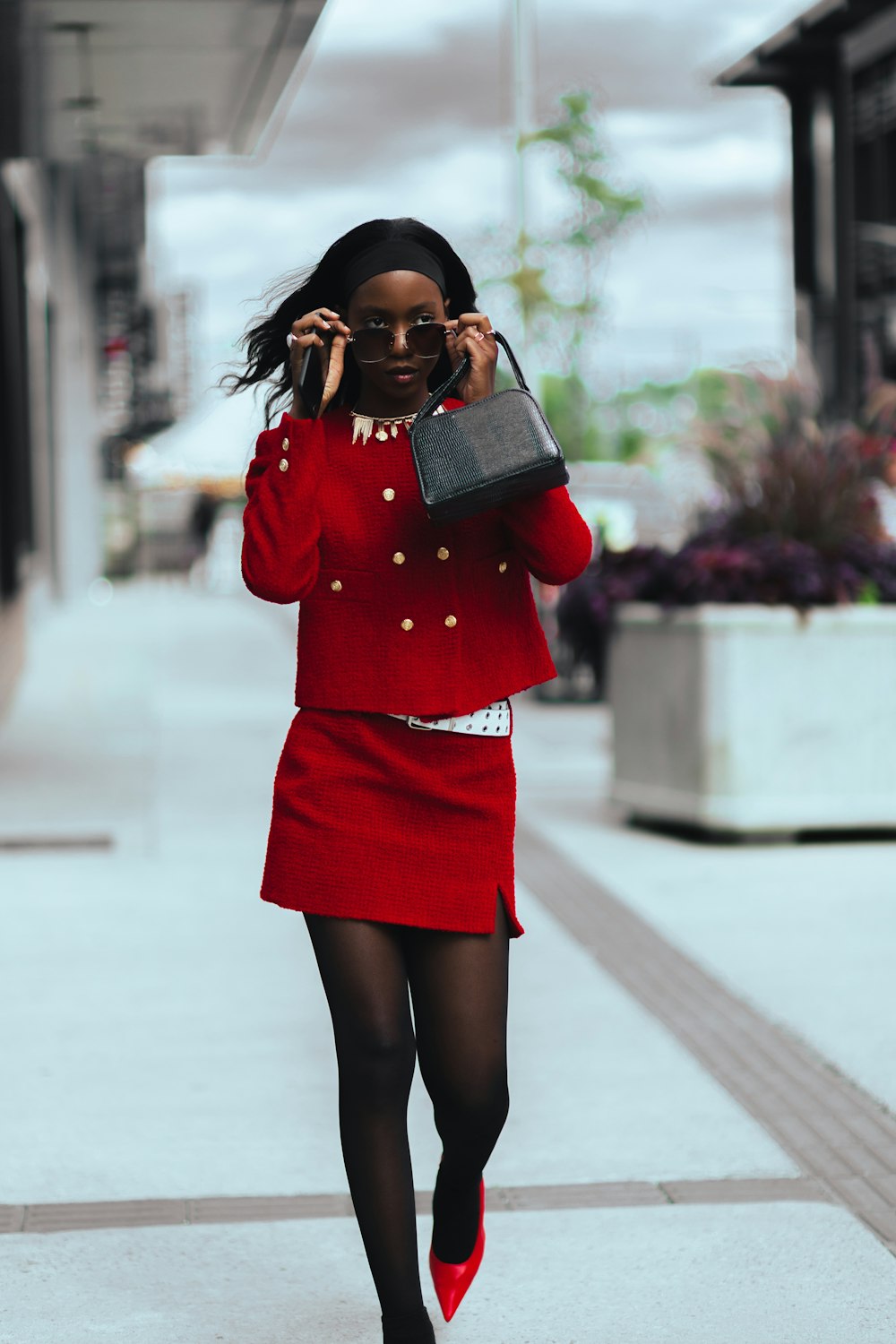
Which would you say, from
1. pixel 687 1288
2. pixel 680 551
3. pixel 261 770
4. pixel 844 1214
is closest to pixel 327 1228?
pixel 687 1288

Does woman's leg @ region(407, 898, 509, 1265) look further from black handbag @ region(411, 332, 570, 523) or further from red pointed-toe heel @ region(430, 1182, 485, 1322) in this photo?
black handbag @ region(411, 332, 570, 523)

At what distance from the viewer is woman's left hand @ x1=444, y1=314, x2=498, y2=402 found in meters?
2.85

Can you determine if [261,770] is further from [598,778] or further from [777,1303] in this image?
[777,1303]

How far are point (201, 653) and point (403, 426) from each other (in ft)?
53.8

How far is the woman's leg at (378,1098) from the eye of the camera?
2.77 m

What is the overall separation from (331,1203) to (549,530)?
1.58 m

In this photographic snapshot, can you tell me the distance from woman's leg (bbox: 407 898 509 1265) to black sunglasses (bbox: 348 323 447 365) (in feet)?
2.70

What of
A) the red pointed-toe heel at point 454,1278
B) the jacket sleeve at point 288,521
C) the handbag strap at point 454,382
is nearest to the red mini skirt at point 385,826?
the jacket sleeve at point 288,521

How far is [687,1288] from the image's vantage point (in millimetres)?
3312

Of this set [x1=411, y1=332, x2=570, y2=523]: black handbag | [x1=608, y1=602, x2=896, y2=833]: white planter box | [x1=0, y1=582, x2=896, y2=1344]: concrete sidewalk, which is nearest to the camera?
[x1=411, y1=332, x2=570, y2=523]: black handbag

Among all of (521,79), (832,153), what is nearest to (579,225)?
(521,79)

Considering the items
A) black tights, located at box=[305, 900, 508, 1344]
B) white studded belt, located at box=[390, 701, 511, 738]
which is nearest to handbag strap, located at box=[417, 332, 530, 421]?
white studded belt, located at box=[390, 701, 511, 738]

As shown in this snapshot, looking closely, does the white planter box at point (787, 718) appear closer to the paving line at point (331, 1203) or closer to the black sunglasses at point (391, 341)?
the paving line at point (331, 1203)

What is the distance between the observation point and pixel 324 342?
2.88m
